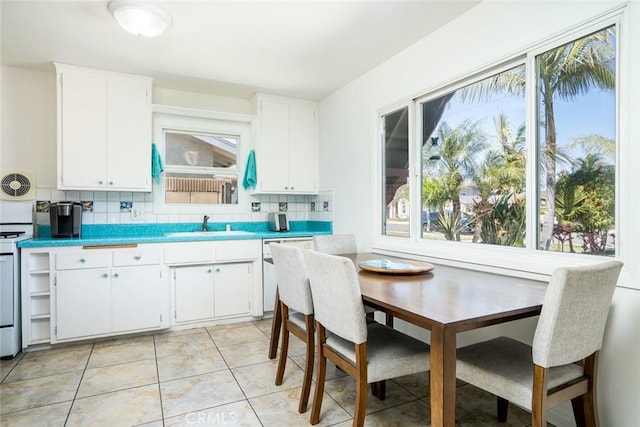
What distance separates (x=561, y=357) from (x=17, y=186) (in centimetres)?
407

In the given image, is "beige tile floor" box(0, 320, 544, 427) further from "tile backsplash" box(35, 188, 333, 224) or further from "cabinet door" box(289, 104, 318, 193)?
"cabinet door" box(289, 104, 318, 193)

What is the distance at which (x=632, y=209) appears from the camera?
1.53 m

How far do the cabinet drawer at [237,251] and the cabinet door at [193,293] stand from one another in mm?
169

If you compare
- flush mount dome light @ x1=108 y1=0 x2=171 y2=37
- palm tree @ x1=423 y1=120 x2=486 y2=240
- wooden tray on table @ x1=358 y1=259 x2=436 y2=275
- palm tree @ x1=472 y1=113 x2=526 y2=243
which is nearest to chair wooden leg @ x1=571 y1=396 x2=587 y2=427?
wooden tray on table @ x1=358 y1=259 x2=436 y2=275

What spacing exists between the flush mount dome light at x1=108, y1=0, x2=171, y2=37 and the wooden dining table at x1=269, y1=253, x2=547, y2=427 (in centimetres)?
206

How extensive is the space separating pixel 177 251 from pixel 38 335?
1220 millimetres

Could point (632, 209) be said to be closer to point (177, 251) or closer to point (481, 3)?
point (481, 3)

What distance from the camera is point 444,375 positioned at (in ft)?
4.11

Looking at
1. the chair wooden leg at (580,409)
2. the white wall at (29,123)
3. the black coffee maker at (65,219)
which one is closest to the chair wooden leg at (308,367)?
the chair wooden leg at (580,409)

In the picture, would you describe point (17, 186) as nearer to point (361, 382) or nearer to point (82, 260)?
point (82, 260)

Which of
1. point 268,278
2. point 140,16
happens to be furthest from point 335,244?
point 140,16

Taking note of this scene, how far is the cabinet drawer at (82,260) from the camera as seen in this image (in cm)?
285

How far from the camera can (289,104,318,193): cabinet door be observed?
13.1 feet

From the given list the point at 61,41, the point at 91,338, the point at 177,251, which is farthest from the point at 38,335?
the point at 61,41
